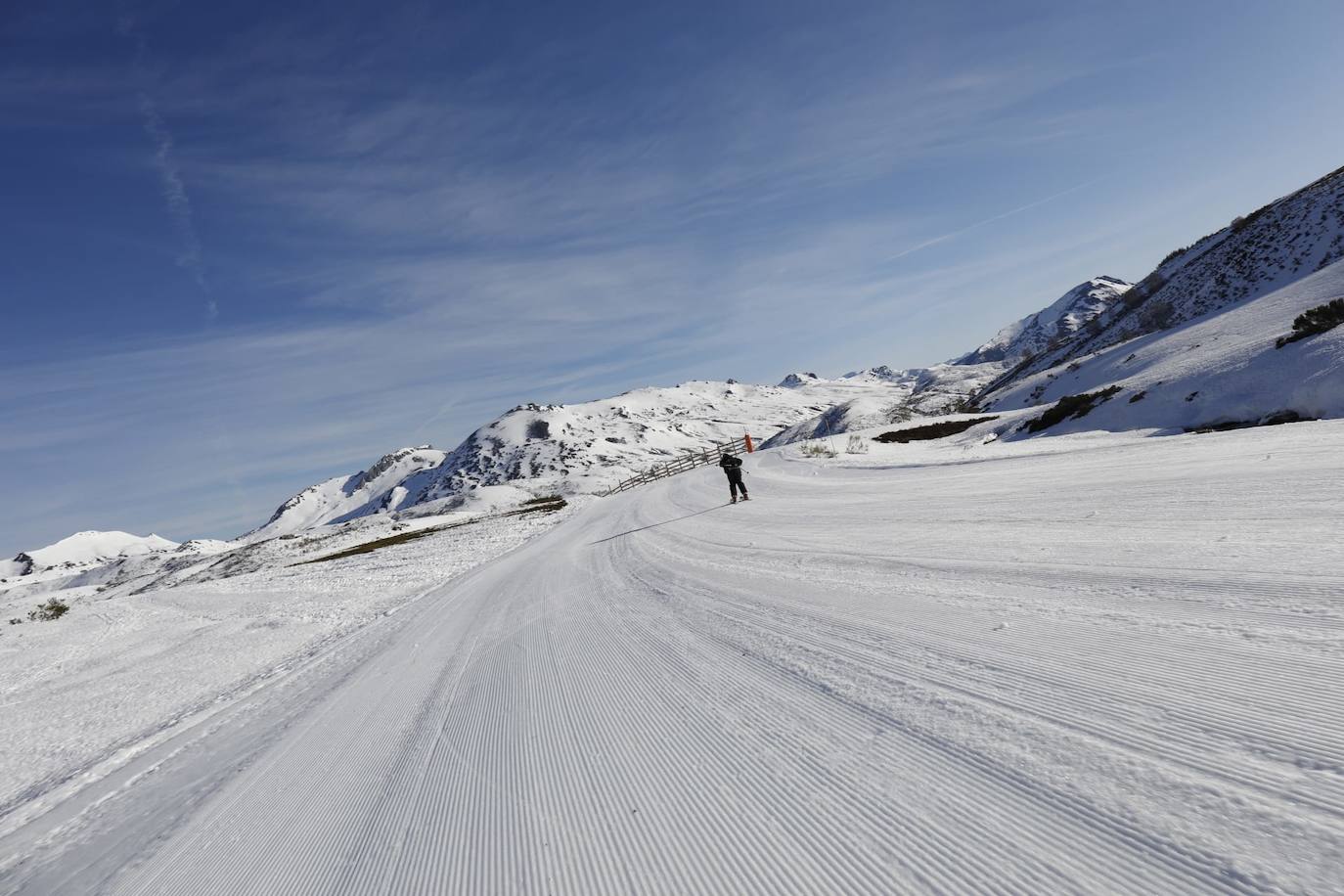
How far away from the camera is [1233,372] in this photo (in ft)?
53.3

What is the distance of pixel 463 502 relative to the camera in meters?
87.6

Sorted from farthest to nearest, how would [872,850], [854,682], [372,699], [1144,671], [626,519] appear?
[626,519], [372,699], [854,682], [1144,671], [872,850]

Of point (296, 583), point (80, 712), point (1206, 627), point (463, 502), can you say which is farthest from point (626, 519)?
point (463, 502)

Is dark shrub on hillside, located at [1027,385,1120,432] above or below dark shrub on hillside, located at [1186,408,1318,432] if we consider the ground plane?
above

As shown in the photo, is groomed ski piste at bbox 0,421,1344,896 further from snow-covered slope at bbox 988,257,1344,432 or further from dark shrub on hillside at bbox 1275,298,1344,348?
dark shrub on hillside at bbox 1275,298,1344,348

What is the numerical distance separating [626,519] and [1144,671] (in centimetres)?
1529

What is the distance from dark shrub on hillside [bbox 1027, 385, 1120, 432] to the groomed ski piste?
553 inches

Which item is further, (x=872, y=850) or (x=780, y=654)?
(x=780, y=654)

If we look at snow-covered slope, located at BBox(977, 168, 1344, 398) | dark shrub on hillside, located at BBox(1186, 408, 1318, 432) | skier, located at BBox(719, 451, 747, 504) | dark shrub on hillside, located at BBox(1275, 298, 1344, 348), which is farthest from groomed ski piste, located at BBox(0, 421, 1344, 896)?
snow-covered slope, located at BBox(977, 168, 1344, 398)

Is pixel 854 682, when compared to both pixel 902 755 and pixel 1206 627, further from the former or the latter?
pixel 1206 627

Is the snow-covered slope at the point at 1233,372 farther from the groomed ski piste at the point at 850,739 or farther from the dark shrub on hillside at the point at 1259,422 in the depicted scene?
the groomed ski piste at the point at 850,739

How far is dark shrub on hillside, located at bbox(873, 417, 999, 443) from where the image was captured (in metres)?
26.3

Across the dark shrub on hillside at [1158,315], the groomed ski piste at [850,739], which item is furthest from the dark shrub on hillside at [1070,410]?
the dark shrub on hillside at [1158,315]

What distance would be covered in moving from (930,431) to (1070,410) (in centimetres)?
703
